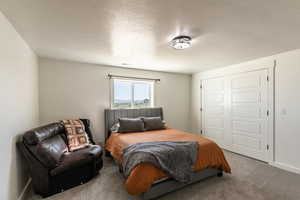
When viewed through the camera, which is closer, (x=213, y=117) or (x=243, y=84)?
(x=243, y=84)

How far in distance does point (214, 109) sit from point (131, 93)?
251 cm

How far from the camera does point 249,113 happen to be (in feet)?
11.0

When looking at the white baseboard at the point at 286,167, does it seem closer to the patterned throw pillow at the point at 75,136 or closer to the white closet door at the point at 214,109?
the white closet door at the point at 214,109

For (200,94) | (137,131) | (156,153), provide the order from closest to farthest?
(156,153)
(137,131)
(200,94)

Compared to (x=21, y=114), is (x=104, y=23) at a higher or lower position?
higher

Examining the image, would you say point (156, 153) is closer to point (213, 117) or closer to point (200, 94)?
point (213, 117)

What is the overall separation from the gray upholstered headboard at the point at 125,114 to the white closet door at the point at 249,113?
2039mm

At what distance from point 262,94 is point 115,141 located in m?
3.36

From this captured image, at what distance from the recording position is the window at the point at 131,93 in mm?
3910

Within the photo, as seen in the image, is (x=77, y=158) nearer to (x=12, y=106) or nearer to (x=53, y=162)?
(x=53, y=162)

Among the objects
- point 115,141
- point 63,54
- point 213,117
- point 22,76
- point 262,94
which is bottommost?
point 115,141

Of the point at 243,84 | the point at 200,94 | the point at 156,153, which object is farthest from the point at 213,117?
the point at 156,153

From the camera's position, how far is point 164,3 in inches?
53.4

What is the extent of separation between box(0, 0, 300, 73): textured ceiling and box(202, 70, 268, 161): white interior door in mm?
852
